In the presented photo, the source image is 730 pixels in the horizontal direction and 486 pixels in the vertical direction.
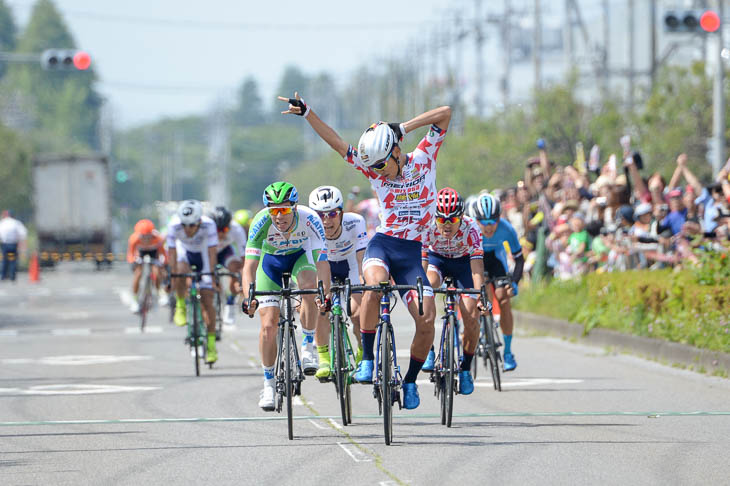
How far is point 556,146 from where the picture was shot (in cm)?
3806

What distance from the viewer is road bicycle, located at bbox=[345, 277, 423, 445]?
9266mm

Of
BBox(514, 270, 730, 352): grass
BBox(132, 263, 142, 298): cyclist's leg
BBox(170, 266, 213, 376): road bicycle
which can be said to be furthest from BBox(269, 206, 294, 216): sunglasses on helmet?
BBox(132, 263, 142, 298): cyclist's leg

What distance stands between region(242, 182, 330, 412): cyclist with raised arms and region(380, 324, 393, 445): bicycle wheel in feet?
4.06

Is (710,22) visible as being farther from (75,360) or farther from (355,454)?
(355,454)

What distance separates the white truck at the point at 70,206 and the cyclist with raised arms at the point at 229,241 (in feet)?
110

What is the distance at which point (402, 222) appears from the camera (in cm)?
1003

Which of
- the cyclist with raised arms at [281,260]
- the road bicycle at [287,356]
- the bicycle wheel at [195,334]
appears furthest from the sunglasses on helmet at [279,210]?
the bicycle wheel at [195,334]

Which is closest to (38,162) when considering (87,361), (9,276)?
(9,276)

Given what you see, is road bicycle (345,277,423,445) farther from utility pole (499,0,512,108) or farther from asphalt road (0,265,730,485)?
utility pole (499,0,512,108)

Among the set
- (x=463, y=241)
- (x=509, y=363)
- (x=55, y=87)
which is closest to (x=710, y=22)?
(x=509, y=363)

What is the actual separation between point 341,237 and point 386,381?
3.45 m

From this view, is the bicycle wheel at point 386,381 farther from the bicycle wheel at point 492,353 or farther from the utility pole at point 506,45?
the utility pole at point 506,45

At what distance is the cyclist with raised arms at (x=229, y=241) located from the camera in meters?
17.9

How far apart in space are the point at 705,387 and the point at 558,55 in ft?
384
